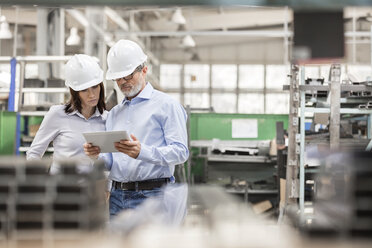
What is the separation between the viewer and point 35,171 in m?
0.88

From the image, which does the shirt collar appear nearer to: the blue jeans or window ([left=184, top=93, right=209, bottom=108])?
the blue jeans

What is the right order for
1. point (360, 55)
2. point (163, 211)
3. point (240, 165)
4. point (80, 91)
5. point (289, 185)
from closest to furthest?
point (163, 211)
point (80, 91)
point (289, 185)
point (240, 165)
point (360, 55)

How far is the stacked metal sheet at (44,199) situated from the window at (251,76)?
15.7 metres

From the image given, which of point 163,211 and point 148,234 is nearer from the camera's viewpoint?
point 148,234

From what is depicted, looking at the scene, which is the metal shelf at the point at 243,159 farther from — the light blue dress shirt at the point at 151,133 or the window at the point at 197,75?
the window at the point at 197,75

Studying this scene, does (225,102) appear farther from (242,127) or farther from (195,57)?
(242,127)

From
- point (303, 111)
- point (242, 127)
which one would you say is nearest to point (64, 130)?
point (303, 111)

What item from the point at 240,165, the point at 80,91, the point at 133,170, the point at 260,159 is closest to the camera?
the point at 133,170

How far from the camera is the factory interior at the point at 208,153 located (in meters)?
0.85

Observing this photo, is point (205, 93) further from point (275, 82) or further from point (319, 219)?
point (319, 219)

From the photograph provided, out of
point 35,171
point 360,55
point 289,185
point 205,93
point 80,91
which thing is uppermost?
point 360,55

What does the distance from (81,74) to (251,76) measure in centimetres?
1418

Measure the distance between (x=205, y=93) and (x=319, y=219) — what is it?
15.5 metres

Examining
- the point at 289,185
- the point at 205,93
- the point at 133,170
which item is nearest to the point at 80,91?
the point at 133,170
